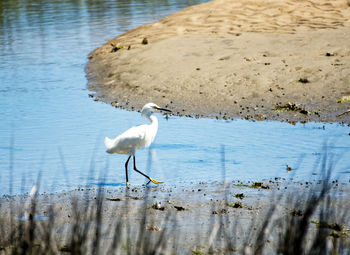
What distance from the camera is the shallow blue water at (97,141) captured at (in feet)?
29.3

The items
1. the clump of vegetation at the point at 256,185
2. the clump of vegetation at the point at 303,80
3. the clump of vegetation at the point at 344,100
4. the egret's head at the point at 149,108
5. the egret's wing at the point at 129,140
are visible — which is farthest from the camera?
the clump of vegetation at the point at 303,80

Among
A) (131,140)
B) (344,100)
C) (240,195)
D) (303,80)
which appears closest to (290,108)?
(344,100)

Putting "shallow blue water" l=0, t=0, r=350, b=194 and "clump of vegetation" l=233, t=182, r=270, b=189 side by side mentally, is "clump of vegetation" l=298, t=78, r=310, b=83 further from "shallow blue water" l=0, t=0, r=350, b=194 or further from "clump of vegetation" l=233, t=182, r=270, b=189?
"clump of vegetation" l=233, t=182, r=270, b=189

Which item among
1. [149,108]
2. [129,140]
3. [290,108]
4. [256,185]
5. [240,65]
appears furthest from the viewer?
[240,65]

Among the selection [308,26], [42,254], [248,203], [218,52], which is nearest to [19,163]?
[248,203]

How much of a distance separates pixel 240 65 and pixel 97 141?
4.90m

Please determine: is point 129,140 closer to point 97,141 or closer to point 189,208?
point 97,141

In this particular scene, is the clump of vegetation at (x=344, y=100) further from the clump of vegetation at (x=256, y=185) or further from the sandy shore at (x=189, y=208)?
the clump of vegetation at (x=256, y=185)

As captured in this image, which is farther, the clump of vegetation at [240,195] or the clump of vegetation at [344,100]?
the clump of vegetation at [344,100]

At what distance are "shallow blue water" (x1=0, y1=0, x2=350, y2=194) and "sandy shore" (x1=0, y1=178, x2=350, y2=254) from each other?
14.0 inches

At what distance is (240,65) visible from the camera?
14.2 metres

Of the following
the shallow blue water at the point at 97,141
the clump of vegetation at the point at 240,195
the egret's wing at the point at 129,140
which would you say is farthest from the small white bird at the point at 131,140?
the clump of vegetation at the point at 240,195

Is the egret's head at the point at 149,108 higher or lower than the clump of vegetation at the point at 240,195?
higher

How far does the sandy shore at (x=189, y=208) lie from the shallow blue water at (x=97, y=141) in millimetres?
357
